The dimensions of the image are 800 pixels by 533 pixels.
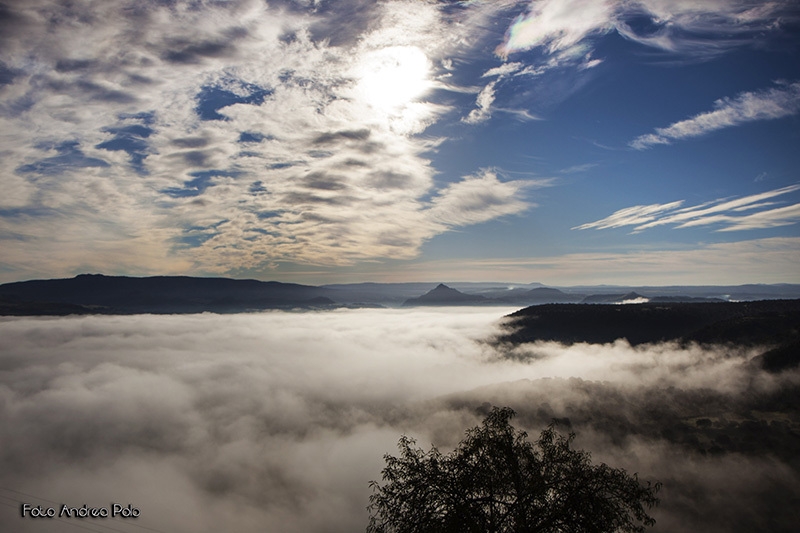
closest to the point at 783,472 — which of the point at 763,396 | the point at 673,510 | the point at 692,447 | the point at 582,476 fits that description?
the point at 692,447

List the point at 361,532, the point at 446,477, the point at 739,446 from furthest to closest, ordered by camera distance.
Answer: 1. the point at 361,532
2. the point at 739,446
3. the point at 446,477

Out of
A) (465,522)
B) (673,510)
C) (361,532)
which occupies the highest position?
(465,522)

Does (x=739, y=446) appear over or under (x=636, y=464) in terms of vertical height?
over

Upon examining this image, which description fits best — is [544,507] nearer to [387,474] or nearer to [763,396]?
[387,474]

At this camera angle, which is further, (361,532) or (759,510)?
(361,532)

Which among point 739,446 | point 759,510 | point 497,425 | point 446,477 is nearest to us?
point 446,477

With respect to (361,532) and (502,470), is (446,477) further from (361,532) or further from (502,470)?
(361,532)
